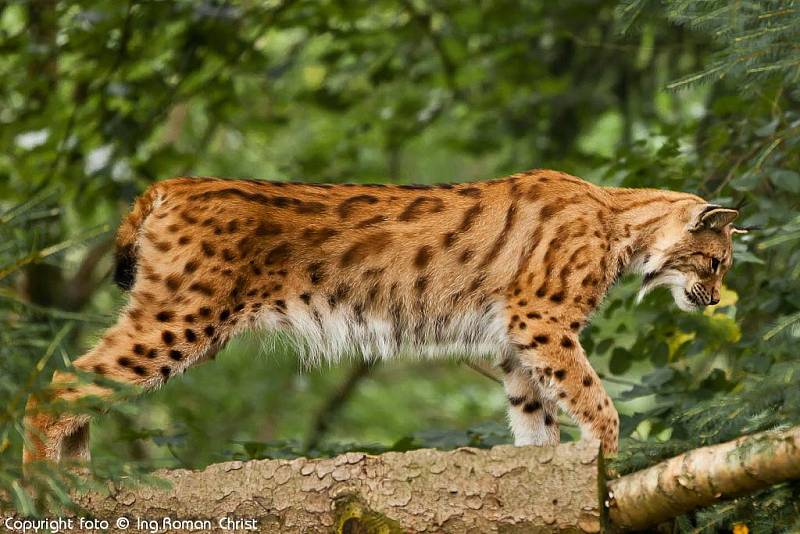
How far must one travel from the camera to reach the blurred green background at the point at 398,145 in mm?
6117

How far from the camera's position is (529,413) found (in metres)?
7.75

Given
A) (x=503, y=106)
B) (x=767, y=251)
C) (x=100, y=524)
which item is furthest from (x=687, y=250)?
(x=503, y=106)

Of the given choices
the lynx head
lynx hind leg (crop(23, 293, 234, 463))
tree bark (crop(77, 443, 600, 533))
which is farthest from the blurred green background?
tree bark (crop(77, 443, 600, 533))

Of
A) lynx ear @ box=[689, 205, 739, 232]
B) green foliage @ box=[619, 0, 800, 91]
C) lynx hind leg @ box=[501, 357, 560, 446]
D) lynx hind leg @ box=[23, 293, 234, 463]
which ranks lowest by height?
lynx hind leg @ box=[501, 357, 560, 446]

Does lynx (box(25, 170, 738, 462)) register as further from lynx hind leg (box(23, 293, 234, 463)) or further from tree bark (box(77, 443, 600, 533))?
tree bark (box(77, 443, 600, 533))

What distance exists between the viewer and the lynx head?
25.3 ft

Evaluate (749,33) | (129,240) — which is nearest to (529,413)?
(129,240)

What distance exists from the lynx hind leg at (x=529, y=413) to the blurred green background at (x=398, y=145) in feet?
0.57

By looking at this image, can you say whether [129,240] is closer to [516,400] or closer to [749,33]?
[516,400]

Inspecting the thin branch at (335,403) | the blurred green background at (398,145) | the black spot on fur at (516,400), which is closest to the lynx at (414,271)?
the black spot on fur at (516,400)

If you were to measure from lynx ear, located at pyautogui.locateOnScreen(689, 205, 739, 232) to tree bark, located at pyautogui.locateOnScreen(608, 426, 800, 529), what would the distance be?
97.9 inches

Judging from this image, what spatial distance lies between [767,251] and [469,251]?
209 centimetres

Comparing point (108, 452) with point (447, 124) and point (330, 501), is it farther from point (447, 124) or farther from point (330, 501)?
point (330, 501)

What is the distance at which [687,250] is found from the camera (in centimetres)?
782
